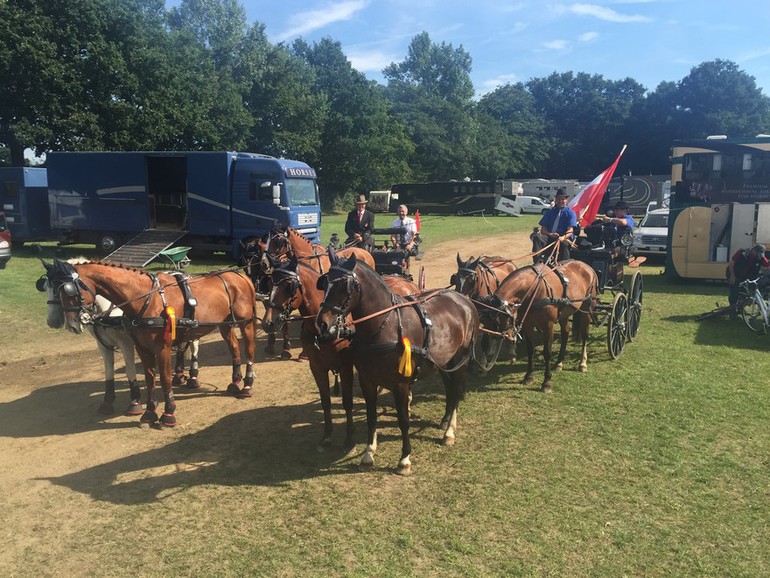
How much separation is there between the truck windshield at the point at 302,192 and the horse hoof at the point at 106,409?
13404mm

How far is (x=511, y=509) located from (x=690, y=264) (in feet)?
45.1

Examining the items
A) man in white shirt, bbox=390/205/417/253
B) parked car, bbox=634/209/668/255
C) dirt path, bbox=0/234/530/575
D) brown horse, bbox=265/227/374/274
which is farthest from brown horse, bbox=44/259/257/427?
parked car, bbox=634/209/668/255

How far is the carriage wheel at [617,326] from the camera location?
8.83m

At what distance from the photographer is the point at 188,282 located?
23.3ft

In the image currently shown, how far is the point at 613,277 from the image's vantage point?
983cm

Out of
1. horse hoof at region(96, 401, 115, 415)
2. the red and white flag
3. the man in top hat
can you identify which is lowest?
horse hoof at region(96, 401, 115, 415)

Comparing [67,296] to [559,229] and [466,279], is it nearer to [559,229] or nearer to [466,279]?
[466,279]

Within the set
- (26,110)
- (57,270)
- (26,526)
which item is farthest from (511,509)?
(26,110)

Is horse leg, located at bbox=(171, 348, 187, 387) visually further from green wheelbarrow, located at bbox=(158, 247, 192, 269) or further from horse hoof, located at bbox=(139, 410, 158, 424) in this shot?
green wheelbarrow, located at bbox=(158, 247, 192, 269)

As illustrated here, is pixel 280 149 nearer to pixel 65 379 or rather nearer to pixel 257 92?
pixel 257 92

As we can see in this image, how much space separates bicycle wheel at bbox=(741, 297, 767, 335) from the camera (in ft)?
34.2

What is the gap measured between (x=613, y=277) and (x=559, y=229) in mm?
1271

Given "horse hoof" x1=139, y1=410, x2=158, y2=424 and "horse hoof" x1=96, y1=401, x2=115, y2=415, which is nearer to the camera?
"horse hoof" x1=139, y1=410, x2=158, y2=424

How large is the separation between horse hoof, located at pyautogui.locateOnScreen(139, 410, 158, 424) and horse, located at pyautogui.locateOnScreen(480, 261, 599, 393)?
4.16 metres
